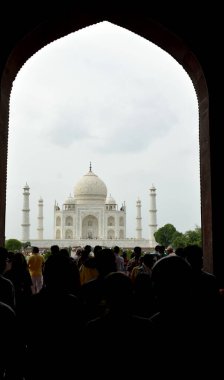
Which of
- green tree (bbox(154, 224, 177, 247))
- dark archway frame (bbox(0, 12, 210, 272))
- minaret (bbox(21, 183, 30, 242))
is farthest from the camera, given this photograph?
minaret (bbox(21, 183, 30, 242))

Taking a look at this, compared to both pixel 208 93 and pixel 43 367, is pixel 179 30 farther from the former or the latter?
pixel 43 367

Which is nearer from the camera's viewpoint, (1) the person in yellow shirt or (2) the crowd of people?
(2) the crowd of people

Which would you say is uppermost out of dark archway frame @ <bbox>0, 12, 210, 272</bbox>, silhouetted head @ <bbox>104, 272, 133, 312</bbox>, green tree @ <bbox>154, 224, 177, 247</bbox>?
dark archway frame @ <bbox>0, 12, 210, 272</bbox>

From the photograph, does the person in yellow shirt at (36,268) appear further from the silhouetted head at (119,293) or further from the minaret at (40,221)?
the minaret at (40,221)

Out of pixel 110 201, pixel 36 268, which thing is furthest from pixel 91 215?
pixel 36 268

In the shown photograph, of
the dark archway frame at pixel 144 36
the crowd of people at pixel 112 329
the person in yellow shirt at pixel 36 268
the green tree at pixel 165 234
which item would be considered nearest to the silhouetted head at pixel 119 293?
the crowd of people at pixel 112 329

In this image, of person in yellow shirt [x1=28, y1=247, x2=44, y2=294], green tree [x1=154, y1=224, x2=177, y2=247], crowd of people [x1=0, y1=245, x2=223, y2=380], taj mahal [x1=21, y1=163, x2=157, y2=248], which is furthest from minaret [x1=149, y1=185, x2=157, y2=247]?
crowd of people [x1=0, y1=245, x2=223, y2=380]

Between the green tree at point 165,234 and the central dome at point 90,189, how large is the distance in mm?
7187

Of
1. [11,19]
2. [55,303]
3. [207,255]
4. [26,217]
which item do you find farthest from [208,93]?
[26,217]

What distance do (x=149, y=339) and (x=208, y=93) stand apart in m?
3.69

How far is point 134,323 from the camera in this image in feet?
5.31

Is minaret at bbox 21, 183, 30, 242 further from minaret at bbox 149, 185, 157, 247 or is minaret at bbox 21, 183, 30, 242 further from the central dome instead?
minaret at bbox 149, 185, 157, 247

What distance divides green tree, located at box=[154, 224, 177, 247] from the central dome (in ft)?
23.6

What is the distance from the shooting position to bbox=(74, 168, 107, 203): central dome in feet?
145
